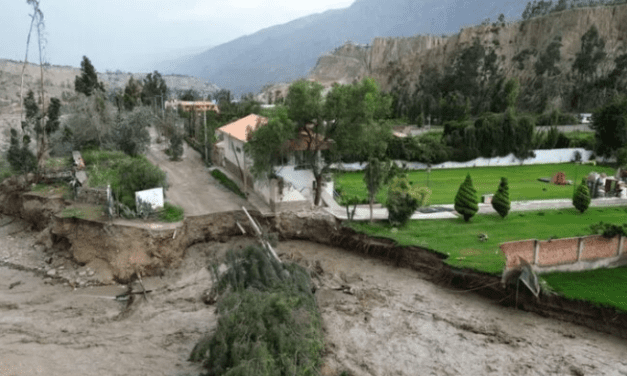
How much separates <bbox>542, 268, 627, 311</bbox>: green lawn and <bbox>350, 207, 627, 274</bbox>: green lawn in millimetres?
2153

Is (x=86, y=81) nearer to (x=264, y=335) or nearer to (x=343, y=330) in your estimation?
(x=343, y=330)

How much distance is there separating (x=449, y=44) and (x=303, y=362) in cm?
8589

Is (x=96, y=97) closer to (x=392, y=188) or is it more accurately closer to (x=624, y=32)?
(x=392, y=188)

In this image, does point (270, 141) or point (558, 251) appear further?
point (270, 141)

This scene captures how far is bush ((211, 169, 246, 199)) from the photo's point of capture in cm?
2636

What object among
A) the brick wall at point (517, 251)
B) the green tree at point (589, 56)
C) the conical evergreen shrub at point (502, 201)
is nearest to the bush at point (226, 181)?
the conical evergreen shrub at point (502, 201)

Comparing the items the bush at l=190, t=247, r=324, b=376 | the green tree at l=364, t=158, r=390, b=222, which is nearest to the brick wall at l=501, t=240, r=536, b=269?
the green tree at l=364, t=158, r=390, b=222

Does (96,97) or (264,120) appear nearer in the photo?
(264,120)

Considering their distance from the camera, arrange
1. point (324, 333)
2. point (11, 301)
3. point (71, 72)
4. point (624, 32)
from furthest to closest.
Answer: point (71, 72) → point (624, 32) → point (11, 301) → point (324, 333)

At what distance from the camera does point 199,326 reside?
49.8ft

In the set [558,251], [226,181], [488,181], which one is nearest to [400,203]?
[558,251]

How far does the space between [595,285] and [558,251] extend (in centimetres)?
170

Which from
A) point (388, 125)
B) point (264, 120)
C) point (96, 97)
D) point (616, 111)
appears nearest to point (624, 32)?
point (616, 111)

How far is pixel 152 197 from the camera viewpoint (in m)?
21.7
